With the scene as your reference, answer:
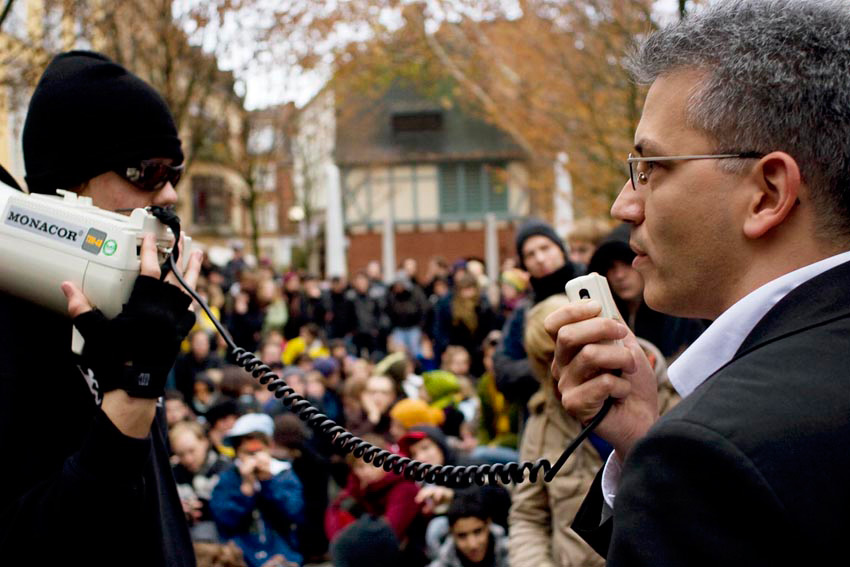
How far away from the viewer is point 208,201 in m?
47.7

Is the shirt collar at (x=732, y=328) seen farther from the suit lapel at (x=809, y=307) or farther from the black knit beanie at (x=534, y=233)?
the black knit beanie at (x=534, y=233)

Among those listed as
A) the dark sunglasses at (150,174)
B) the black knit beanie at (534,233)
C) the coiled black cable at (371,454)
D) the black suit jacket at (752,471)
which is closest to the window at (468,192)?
the black knit beanie at (534,233)

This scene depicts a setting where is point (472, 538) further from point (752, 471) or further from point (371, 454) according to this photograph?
point (752, 471)

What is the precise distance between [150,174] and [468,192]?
117 feet

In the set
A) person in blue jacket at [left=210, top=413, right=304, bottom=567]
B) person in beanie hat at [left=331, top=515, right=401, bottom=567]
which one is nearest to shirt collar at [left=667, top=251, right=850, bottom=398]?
person in beanie hat at [left=331, top=515, right=401, bottom=567]

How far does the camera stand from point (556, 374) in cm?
177

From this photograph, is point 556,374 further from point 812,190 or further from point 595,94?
point 595,94

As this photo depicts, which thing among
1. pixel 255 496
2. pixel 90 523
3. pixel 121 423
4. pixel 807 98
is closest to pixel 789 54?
pixel 807 98

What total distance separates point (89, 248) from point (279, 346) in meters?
9.29

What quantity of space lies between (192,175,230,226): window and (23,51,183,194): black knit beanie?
4458cm

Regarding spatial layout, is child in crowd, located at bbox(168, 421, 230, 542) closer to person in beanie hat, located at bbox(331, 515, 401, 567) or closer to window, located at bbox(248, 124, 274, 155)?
person in beanie hat, located at bbox(331, 515, 401, 567)

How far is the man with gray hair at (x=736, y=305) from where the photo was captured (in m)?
1.17

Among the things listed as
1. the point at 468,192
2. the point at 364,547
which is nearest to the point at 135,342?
the point at 364,547

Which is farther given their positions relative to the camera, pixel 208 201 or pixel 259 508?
pixel 208 201
